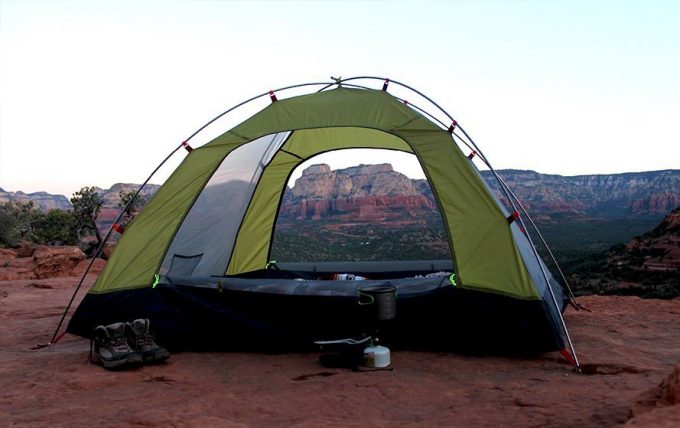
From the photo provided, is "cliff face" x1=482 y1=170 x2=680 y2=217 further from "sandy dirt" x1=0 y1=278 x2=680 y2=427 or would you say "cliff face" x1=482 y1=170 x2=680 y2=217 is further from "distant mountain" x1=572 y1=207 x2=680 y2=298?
"sandy dirt" x1=0 y1=278 x2=680 y2=427

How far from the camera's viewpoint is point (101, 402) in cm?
433

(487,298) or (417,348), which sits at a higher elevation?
(487,298)

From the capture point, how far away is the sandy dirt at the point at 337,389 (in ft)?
12.2

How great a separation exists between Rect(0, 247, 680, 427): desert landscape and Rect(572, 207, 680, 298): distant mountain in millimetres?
10982

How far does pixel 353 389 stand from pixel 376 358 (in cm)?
68

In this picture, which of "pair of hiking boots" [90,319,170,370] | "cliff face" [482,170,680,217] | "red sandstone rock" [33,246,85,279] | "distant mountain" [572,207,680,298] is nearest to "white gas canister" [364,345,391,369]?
"pair of hiking boots" [90,319,170,370]

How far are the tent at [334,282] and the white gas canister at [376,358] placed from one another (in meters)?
0.71

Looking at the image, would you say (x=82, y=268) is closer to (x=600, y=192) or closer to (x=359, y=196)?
(x=359, y=196)

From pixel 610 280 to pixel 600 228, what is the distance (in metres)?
36.5

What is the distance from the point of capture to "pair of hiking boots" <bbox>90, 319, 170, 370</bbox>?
17.5 feet

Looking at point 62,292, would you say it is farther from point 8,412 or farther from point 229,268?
point 8,412

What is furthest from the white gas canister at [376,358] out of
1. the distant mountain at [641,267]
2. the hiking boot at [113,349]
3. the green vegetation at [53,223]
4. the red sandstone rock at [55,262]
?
the green vegetation at [53,223]

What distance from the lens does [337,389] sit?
4.48 metres

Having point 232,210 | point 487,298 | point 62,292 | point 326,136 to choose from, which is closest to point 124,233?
point 232,210
